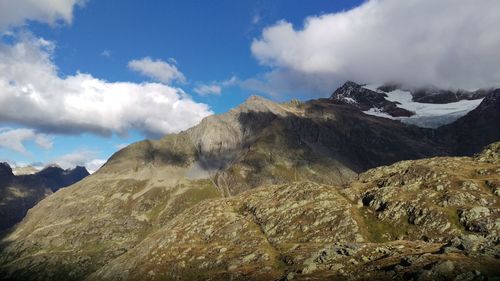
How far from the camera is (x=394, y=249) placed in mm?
80250

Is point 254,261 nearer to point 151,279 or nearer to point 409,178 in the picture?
point 151,279

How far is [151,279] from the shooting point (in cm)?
11356

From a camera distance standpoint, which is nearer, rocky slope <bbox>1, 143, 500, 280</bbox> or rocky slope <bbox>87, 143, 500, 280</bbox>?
rocky slope <bbox>1, 143, 500, 280</bbox>

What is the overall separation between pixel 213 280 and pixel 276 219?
36767 millimetres

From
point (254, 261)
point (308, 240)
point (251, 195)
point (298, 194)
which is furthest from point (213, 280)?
point (251, 195)

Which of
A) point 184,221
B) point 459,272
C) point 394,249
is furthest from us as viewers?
point 184,221

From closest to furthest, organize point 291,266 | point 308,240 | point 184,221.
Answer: point 291,266
point 308,240
point 184,221

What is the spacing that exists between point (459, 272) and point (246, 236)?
73231 mm

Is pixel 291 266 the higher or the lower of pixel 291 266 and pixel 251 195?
the lower

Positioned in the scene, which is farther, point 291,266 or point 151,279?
point 151,279

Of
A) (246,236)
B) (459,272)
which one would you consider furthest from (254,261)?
(459,272)

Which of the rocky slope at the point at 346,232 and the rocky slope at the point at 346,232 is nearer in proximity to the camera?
the rocky slope at the point at 346,232

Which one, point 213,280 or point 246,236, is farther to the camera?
point 246,236

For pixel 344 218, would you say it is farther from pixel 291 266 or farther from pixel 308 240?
pixel 291 266
